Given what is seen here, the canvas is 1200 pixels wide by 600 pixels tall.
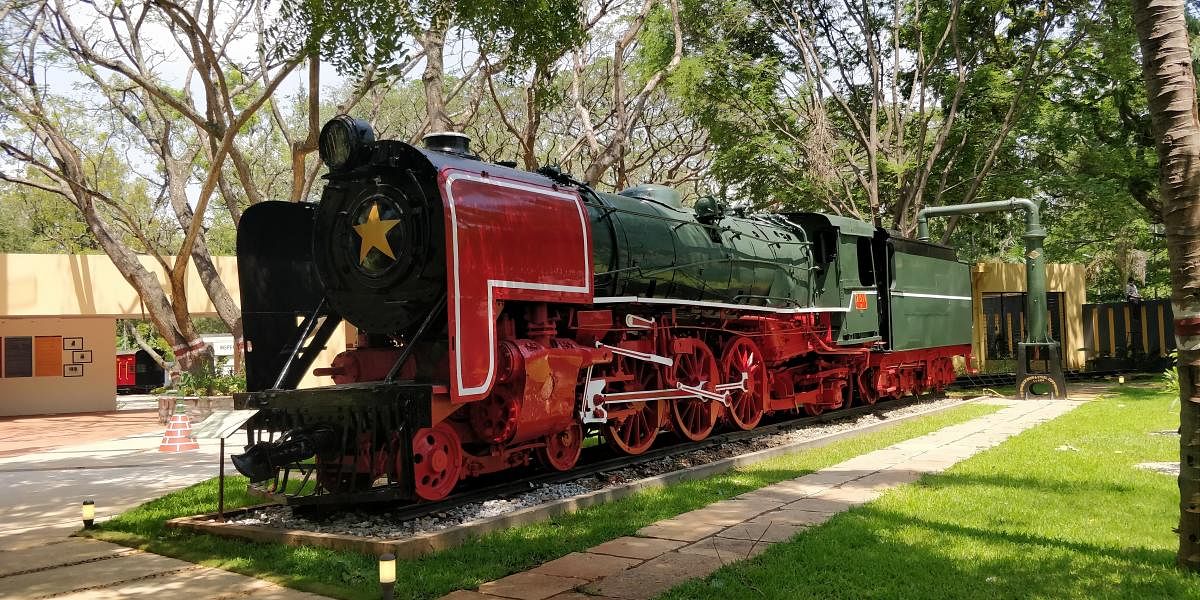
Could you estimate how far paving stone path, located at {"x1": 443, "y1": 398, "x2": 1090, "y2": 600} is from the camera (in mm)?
4844

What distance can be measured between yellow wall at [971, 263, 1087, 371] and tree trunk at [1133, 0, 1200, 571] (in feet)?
58.8

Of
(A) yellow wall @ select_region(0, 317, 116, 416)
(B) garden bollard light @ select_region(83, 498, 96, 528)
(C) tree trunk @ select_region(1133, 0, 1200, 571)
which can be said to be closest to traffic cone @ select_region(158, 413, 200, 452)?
(B) garden bollard light @ select_region(83, 498, 96, 528)

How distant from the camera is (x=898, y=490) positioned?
7250 millimetres

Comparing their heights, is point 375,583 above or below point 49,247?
below

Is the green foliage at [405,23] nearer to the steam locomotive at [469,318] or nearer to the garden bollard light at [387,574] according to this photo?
the steam locomotive at [469,318]

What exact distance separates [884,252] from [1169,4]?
940cm

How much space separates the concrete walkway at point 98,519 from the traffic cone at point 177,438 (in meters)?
0.21

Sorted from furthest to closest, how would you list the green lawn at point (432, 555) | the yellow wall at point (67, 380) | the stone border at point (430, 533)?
the yellow wall at point (67, 380)
the stone border at point (430, 533)
the green lawn at point (432, 555)

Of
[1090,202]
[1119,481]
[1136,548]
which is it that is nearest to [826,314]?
[1119,481]

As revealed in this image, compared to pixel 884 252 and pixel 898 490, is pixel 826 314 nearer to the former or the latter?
pixel 884 252

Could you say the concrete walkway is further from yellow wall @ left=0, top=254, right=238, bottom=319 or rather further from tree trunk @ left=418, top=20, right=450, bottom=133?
tree trunk @ left=418, top=20, right=450, bottom=133

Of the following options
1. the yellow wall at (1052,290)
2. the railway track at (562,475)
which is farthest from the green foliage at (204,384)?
the yellow wall at (1052,290)

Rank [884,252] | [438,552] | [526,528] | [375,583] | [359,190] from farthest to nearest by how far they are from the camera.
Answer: [884,252], [359,190], [526,528], [438,552], [375,583]

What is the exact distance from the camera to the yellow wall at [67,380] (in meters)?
21.4
